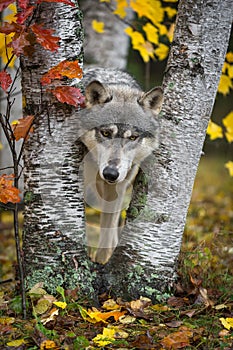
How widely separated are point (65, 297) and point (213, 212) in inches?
207

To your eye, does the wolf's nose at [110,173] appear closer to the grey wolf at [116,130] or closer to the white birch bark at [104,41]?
the grey wolf at [116,130]

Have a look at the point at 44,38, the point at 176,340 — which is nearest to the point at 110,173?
the point at 44,38

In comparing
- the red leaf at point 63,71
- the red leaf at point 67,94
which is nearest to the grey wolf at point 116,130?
the red leaf at point 67,94

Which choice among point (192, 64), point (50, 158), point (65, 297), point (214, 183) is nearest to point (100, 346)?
point (65, 297)

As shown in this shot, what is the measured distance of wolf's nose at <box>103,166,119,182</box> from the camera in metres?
3.34

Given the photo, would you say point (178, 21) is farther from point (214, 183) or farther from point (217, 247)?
point (214, 183)

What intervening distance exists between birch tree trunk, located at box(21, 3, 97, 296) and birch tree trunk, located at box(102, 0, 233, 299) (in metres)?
0.41

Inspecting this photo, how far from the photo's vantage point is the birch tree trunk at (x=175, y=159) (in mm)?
3199

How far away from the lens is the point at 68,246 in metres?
3.17

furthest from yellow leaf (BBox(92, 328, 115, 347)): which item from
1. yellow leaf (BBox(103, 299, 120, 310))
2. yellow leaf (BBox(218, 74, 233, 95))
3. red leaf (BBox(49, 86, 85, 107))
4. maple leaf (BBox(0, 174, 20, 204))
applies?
yellow leaf (BBox(218, 74, 233, 95))

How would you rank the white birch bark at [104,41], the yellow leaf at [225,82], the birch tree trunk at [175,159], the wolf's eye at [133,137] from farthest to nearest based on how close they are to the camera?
the white birch bark at [104,41], the yellow leaf at [225,82], the wolf's eye at [133,137], the birch tree trunk at [175,159]

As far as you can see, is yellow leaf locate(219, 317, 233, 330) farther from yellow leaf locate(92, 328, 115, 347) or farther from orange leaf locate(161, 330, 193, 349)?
yellow leaf locate(92, 328, 115, 347)

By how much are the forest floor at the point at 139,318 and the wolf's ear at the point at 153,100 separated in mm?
1175

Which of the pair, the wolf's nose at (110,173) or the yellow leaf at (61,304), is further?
the wolf's nose at (110,173)
